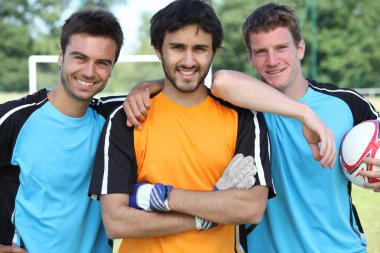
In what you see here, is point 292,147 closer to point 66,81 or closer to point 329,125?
point 329,125

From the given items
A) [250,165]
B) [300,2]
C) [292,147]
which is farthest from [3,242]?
[300,2]

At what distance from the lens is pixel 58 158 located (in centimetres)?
275

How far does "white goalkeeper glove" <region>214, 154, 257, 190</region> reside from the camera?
2.37m

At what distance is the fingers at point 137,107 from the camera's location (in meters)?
2.44

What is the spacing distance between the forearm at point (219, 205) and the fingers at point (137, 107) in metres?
0.37

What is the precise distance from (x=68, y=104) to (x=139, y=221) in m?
0.88

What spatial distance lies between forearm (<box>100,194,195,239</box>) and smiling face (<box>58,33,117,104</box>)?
73 centimetres

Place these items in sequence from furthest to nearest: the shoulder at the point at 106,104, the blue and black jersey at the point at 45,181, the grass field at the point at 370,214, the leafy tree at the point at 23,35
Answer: the leafy tree at the point at 23,35 < the grass field at the point at 370,214 < the shoulder at the point at 106,104 < the blue and black jersey at the point at 45,181

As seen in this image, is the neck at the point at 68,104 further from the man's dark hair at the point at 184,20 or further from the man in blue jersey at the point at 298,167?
the man's dark hair at the point at 184,20

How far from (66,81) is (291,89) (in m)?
1.24

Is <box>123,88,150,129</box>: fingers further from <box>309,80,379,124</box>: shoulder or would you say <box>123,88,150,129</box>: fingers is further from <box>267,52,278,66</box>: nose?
<box>309,80,379,124</box>: shoulder

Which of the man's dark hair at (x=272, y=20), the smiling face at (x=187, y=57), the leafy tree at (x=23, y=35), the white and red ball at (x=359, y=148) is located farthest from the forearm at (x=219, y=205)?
the leafy tree at (x=23, y=35)

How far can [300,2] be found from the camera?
1214 inches

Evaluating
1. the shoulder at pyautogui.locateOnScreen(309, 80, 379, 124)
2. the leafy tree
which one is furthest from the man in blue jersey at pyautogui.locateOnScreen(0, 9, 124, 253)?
the leafy tree
